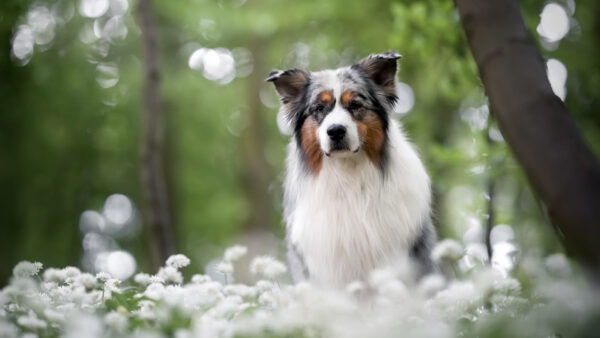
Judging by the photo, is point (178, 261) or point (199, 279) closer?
point (178, 261)

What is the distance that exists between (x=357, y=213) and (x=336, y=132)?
2.59ft

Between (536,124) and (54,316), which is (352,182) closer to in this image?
(536,124)

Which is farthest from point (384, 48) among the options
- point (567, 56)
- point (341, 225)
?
point (341, 225)

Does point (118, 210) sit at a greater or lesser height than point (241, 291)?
greater

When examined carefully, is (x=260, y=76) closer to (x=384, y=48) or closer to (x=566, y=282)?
(x=384, y=48)

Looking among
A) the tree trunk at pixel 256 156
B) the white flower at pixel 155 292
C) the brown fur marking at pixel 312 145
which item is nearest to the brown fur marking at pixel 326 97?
the brown fur marking at pixel 312 145

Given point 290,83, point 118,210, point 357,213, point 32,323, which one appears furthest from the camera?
point 118,210

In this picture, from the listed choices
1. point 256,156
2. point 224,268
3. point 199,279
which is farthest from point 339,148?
point 256,156

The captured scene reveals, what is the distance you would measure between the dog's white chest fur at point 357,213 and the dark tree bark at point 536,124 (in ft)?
8.51

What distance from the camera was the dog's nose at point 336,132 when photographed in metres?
5.67

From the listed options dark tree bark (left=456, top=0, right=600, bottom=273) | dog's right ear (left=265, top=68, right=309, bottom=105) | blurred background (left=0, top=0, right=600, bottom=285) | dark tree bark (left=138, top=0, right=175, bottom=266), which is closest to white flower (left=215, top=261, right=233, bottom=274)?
dark tree bark (left=456, top=0, right=600, bottom=273)

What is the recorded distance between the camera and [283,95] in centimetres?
655

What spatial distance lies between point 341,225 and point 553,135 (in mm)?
3092

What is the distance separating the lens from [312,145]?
19.9 ft
